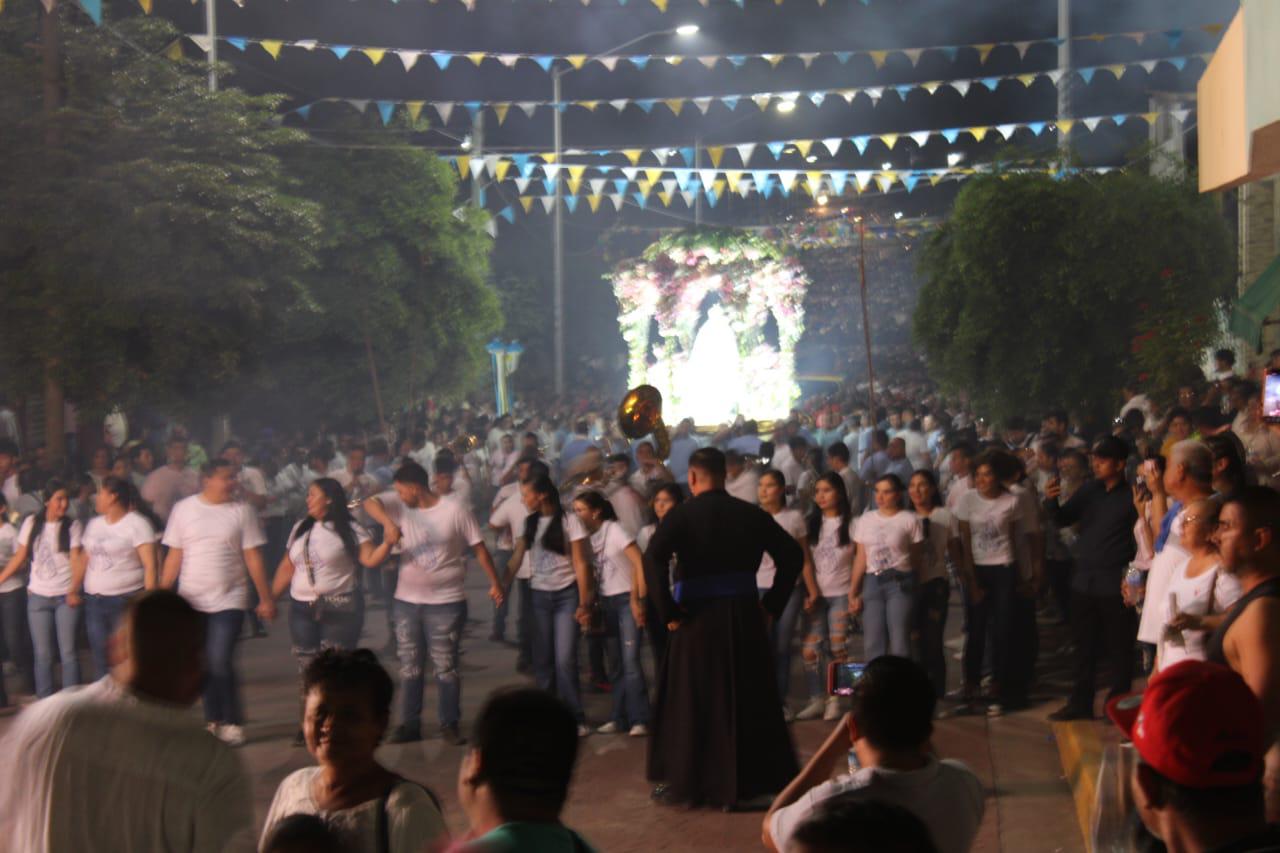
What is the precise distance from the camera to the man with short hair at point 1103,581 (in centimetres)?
869

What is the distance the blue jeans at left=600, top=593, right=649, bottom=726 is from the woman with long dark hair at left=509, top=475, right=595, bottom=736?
9.3 inches

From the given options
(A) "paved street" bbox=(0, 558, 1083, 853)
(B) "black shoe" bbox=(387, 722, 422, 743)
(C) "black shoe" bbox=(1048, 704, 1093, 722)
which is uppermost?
(C) "black shoe" bbox=(1048, 704, 1093, 722)

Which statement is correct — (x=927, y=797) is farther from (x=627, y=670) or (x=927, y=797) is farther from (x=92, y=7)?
(x=92, y=7)

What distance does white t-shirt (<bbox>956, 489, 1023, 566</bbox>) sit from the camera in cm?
966

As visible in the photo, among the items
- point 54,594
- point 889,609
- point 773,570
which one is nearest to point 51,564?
point 54,594

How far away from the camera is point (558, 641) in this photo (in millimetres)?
9391

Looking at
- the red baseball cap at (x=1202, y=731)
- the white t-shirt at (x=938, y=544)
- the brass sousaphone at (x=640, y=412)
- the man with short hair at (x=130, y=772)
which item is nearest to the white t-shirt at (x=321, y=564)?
the white t-shirt at (x=938, y=544)

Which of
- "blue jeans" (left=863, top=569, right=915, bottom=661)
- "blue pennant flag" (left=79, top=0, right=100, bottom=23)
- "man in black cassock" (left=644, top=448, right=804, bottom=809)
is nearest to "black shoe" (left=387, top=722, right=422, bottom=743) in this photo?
"man in black cassock" (left=644, top=448, right=804, bottom=809)

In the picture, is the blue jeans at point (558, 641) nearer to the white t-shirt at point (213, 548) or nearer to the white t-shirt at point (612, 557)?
the white t-shirt at point (612, 557)

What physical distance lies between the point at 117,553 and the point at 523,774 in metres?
7.36

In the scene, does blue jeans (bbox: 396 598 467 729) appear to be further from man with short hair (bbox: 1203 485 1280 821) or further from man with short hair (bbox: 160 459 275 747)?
man with short hair (bbox: 1203 485 1280 821)

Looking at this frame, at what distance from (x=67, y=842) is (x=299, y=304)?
55.3ft

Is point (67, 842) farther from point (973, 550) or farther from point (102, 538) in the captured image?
point (973, 550)

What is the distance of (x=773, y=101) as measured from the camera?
25297 millimetres
